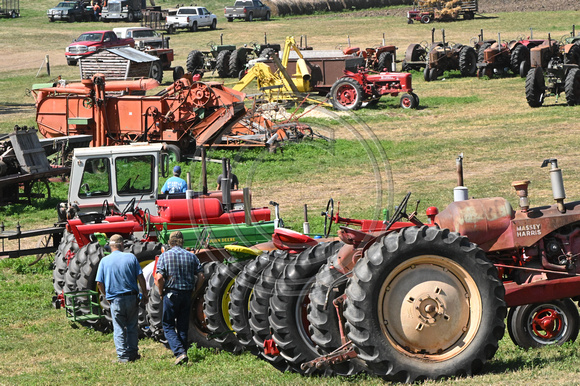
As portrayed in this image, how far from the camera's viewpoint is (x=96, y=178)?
42.8ft

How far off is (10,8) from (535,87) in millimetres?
48285

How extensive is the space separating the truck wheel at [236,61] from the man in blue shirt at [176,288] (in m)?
30.8

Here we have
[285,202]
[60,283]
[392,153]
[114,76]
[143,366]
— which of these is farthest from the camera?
[114,76]

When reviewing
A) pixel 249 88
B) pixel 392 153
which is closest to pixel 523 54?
pixel 249 88

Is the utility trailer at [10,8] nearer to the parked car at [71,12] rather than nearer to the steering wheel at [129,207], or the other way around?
the parked car at [71,12]

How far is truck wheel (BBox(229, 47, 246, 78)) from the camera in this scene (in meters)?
38.9

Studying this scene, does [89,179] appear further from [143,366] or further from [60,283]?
[143,366]

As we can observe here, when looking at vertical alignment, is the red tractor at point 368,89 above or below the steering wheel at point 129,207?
above

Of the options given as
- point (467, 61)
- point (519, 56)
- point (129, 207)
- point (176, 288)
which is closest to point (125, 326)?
point (176, 288)

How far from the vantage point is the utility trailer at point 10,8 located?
62.2 m

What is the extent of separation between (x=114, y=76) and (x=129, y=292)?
2626cm

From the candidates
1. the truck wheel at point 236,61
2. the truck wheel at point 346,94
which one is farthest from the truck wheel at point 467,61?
the truck wheel at point 236,61

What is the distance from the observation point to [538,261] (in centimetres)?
806

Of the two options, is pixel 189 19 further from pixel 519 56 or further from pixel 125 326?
pixel 125 326
